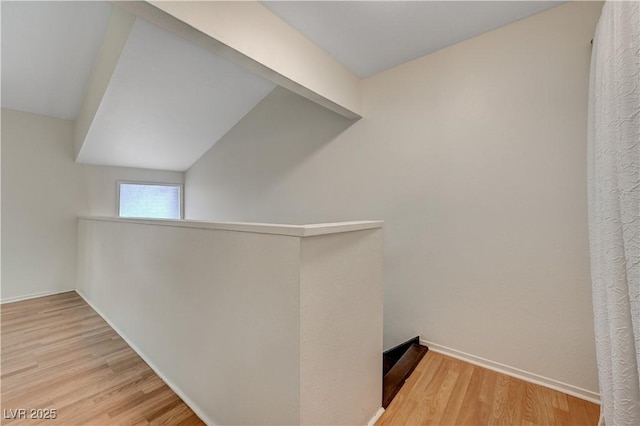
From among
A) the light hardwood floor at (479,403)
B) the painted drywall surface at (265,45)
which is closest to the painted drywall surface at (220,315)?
the light hardwood floor at (479,403)

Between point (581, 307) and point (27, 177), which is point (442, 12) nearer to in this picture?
point (581, 307)

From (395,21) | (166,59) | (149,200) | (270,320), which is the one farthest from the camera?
(149,200)

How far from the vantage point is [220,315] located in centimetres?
135

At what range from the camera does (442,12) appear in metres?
1.72

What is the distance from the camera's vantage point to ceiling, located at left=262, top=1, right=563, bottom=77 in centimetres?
168

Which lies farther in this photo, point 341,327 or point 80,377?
point 80,377

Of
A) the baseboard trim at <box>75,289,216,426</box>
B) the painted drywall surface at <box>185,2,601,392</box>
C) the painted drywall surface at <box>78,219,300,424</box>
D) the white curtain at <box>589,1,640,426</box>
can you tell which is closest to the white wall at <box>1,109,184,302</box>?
the baseboard trim at <box>75,289,216,426</box>

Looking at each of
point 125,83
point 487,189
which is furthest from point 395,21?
point 125,83

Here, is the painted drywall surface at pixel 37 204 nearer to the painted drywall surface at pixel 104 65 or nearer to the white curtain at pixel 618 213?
the painted drywall surface at pixel 104 65

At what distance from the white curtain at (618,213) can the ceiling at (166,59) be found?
0.98 m

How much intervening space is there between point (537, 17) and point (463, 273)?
179 centimetres

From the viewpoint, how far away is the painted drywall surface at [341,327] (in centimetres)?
103

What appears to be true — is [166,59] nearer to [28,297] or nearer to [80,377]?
[80,377]

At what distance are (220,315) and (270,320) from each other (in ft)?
1.30
